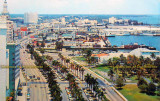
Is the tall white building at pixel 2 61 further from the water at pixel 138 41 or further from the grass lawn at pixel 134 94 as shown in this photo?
the water at pixel 138 41

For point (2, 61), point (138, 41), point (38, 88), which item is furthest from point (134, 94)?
point (138, 41)

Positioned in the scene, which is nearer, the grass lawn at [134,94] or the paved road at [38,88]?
the paved road at [38,88]

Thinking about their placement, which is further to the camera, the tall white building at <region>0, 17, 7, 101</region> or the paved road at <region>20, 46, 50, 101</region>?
the paved road at <region>20, 46, 50, 101</region>

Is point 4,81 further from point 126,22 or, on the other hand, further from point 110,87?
point 126,22

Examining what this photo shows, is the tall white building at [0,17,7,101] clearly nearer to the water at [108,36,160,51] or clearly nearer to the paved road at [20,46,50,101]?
the paved road at [20,46,50,101]

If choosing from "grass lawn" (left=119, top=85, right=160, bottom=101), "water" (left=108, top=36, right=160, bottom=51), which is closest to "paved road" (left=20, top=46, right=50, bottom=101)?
"grass lawn" (left=119, top=85, right=160, bottom=101)

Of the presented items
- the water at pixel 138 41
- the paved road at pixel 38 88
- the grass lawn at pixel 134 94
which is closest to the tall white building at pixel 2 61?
the paved road at pixel 38 88

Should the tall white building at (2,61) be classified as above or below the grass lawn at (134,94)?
above

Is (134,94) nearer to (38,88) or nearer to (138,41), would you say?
(38,88)

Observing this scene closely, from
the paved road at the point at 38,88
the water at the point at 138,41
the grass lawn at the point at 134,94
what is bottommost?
the paved road at the point at 38,88

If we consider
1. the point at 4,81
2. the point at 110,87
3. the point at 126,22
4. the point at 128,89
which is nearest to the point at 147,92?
the point at 128,89
